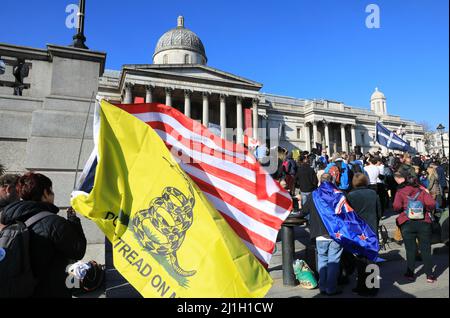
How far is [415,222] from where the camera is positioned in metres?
5.59

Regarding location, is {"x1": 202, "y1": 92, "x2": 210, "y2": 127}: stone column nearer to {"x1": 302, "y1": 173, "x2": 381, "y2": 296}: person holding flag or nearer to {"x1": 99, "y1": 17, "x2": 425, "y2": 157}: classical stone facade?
{"x1": 99, "y1": 17, "x2": 425, "y2": 157}: classical stone facade

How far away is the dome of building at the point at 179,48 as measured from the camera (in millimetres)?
53188

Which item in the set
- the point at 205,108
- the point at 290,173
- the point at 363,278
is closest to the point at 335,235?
the point at 363,278

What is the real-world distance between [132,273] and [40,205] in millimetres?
916

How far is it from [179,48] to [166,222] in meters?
54.6

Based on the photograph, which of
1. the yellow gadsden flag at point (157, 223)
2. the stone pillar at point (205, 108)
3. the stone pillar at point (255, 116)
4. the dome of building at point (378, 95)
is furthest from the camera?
the dome of building at point (378, 95)

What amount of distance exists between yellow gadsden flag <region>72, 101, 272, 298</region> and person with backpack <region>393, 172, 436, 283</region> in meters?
4.37

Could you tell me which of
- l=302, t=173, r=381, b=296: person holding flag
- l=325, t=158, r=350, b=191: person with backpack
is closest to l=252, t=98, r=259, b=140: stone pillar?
l=325, t=158, r=350, b=191: person with backpack

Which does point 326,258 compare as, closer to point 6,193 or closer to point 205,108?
point 6,193

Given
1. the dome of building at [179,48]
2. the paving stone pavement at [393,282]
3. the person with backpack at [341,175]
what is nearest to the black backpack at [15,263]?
the paving stone pavement at [393,282]

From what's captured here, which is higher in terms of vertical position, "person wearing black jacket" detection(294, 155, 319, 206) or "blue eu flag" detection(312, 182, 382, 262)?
"person wearing black jacket" detection(294, 155, 319, 206)

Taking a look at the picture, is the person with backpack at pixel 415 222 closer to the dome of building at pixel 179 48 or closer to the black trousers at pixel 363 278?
the black trousers at pixel 363 278

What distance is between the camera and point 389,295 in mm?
4902

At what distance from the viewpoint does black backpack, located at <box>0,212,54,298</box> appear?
7.36 feet
